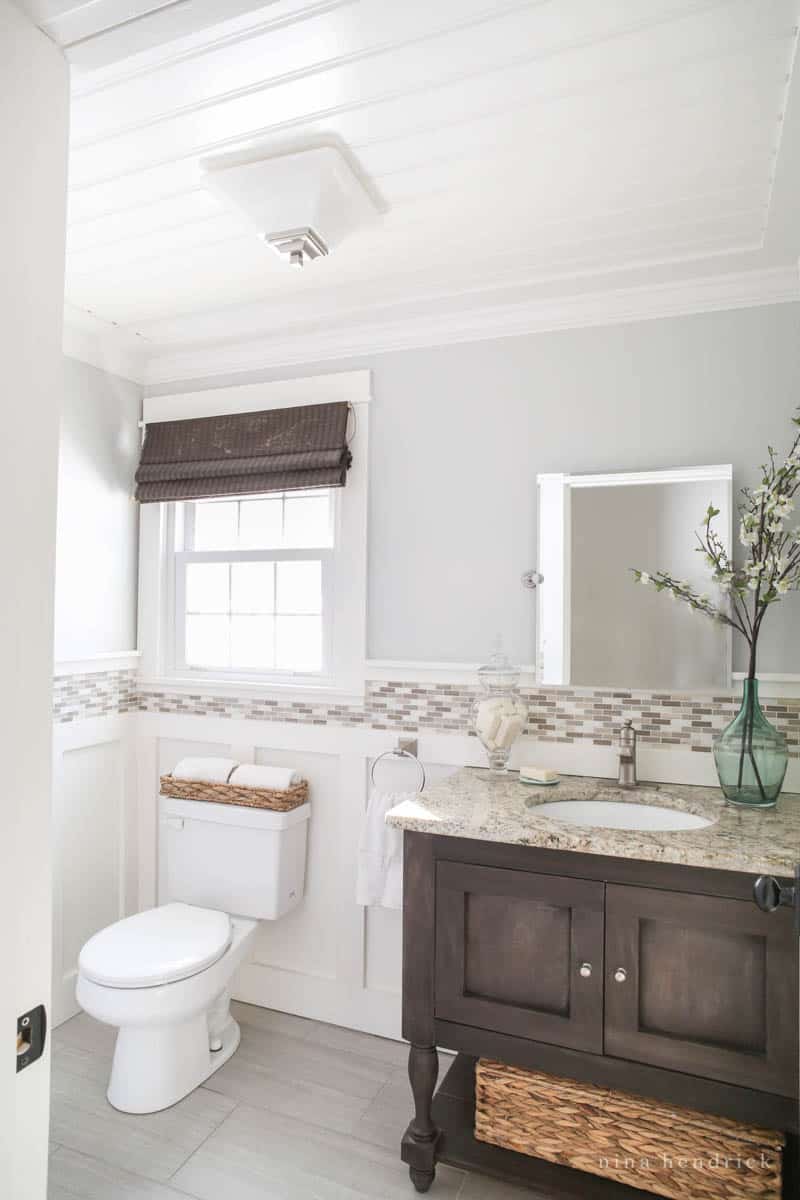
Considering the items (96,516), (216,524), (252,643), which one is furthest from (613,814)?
(96,516)

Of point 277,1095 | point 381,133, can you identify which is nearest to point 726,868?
point 277,1095

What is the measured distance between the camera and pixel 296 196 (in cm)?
177

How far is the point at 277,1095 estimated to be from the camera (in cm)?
224

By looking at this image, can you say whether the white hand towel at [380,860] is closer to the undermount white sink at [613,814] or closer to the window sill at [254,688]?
the window sill at [254,688]

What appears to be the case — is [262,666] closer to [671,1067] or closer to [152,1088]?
[152,1088]

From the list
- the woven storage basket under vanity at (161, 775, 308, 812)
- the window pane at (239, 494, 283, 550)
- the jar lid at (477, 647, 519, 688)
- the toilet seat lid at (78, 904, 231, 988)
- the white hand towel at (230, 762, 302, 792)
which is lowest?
the toilet seat lid at (78, 904, 231, 988)

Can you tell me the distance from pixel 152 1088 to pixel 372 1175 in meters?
0.70

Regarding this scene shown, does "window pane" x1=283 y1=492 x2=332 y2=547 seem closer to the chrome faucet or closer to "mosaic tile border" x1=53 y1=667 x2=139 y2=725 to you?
"mosaic tile border" x1=53 y1=667 x2=139 y2=725

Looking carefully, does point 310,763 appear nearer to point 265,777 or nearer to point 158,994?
point 265,777

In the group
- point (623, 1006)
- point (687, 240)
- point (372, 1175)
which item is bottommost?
point (372, 1175)

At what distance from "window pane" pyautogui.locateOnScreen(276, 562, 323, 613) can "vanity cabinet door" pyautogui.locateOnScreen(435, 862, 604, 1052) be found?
4.09ft

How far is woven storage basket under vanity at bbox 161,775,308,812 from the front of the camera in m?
2.54

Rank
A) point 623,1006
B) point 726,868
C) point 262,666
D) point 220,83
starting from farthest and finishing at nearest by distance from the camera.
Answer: point 262,666 < point 623,1006 < point 726,868 < point 220,83

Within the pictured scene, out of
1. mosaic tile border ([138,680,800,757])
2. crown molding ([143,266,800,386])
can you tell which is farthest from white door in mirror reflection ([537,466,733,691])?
crown molding ([143,266,800,386])
